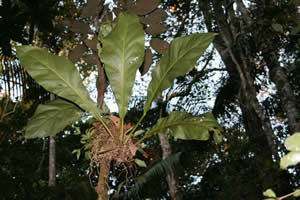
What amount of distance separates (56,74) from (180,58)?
0.66 metres

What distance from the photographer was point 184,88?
584cm

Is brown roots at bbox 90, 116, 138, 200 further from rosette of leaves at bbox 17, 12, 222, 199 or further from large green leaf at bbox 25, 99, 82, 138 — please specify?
large green leaf at bbox 25, 99, 82, 138

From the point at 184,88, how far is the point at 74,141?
13.0 feet

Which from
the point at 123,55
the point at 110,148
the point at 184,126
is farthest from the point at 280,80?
the point at 110,148

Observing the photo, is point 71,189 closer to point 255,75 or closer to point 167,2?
point 255,75

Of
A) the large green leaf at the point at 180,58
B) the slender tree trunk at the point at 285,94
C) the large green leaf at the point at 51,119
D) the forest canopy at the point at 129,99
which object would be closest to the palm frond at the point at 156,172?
the forest canopy at the point at 129,99

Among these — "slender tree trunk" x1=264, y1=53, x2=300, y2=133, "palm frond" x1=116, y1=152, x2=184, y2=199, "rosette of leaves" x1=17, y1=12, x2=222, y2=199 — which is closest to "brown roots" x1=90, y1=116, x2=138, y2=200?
"rosette of leaves" x1=17, y1=12, x2=222, y2=199

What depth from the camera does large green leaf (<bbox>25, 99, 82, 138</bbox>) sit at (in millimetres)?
1614

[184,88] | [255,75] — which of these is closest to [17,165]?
[184,88]

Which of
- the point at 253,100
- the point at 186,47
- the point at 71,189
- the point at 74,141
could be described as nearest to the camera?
the point at 186,47

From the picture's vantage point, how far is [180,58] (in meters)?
1.58

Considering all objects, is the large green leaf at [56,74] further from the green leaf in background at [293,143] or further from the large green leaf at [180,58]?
the green leaf in background at [293,143]

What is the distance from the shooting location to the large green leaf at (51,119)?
1614 mm

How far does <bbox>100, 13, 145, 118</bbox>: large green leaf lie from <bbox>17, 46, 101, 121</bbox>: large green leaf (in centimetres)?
16
